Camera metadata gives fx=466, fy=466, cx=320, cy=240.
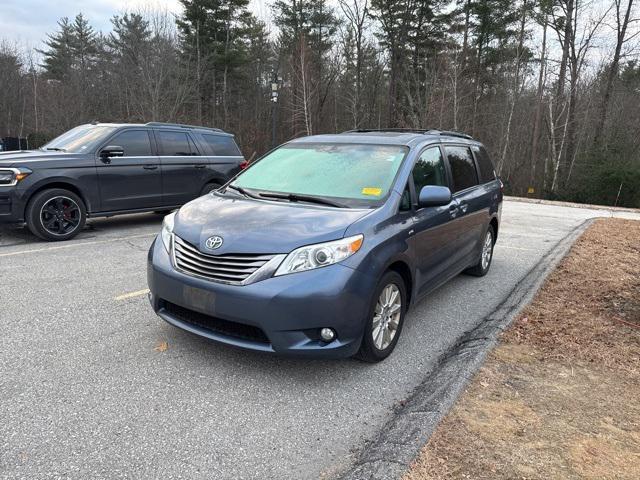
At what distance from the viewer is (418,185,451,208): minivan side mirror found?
392cm

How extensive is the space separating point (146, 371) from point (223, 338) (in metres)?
0.64

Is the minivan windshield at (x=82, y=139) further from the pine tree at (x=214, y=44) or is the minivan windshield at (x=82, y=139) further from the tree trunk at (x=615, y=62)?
the tree trunk at (x=615, y=62)

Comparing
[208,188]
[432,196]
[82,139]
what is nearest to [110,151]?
[82,139]

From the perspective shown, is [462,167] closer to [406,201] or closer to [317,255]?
[406,201]

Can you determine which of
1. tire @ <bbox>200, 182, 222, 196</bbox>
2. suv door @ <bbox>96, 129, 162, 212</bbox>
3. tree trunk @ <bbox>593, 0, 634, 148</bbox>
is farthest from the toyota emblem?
tree trunk @ <bbox>593, 0, 634, 148</bbox>

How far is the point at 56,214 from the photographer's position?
7.34m

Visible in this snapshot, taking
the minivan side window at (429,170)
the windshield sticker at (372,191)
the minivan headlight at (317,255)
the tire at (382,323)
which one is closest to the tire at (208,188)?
the minivan side window at (429,170)

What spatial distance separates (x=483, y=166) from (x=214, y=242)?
13.8 feet

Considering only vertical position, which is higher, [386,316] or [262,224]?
[262,224]

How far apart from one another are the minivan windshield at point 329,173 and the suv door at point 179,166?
4.54 meters

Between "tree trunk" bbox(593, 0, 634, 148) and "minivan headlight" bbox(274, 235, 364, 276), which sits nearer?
"minivan headlight" bbox(274, 235, 364, 276)

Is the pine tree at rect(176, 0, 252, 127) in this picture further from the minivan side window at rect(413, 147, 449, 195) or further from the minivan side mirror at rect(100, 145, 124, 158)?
the minivan side window at rect(413, 147, 449, 195)

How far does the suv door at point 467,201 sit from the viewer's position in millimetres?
5051

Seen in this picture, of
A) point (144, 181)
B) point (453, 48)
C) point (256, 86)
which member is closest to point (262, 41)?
point (256, 86)
